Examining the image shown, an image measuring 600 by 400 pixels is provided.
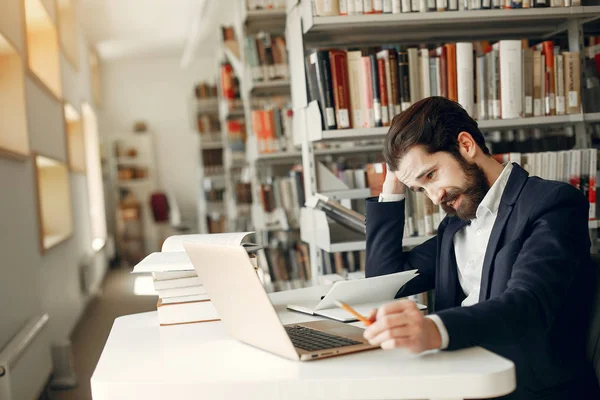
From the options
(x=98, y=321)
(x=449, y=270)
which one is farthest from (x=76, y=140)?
(x=449, y=270)

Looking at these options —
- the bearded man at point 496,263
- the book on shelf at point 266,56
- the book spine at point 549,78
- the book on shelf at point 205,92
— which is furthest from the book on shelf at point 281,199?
the book on shelf at point 205,92

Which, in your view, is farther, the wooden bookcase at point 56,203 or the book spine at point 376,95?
the wooden bookcase at point 56,203

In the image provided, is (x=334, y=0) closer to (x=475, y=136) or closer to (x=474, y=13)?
(x=474, y=13)

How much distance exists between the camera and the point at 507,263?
141cm

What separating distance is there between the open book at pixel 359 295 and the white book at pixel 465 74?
4.11 feet

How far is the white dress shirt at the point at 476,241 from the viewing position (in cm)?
155

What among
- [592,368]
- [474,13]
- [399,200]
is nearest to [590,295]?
[592,368]

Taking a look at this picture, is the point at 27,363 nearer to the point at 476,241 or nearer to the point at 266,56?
the point at 476,241

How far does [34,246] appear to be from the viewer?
11.6ft

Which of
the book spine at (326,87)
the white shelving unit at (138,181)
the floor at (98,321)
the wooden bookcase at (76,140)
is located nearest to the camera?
the book spine at (326,87)

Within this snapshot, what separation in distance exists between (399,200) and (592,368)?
702 millimetres

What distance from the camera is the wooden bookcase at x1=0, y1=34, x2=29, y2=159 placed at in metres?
3.26

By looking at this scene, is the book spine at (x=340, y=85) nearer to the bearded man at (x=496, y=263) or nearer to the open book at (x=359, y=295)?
the bearded man at (x=496, y=263)

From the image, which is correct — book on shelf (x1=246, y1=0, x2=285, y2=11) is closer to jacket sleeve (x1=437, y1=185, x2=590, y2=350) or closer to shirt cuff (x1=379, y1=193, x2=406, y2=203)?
shirt cuff (x1=379, y1=193, x2=406, y2=203)
